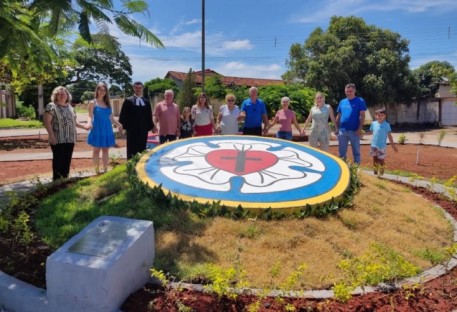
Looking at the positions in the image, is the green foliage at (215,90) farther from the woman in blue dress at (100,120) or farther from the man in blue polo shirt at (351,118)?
the woman in blue dress at (100,120)

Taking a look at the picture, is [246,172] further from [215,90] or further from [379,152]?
[215,90]

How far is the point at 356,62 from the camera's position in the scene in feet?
101

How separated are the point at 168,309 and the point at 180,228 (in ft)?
4.35

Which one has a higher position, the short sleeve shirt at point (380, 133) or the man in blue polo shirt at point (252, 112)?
the man in blue polo shirt at point (252, 112)

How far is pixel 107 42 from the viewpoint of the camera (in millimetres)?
3598

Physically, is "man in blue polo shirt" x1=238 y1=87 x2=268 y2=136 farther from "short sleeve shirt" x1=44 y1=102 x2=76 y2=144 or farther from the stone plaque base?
the stone plaque base

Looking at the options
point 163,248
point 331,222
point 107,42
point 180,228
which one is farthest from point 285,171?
point 107,42

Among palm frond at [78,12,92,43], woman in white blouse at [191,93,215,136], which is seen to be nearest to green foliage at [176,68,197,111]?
woman in white blouse at [191,93,215,136]

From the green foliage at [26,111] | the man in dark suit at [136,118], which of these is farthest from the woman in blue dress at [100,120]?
the green foliage at [26,111]

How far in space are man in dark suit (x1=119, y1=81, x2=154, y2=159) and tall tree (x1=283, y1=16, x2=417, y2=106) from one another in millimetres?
24965

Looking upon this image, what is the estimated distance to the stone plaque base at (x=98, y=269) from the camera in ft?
9.58

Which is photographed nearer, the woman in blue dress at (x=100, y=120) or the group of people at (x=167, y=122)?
the group of people at (x=167, y=122)

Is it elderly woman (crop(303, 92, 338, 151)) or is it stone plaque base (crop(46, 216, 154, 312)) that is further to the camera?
elderly woman (crop(303, 92, 338, 151))

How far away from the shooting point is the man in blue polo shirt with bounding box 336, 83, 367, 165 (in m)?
7.69
